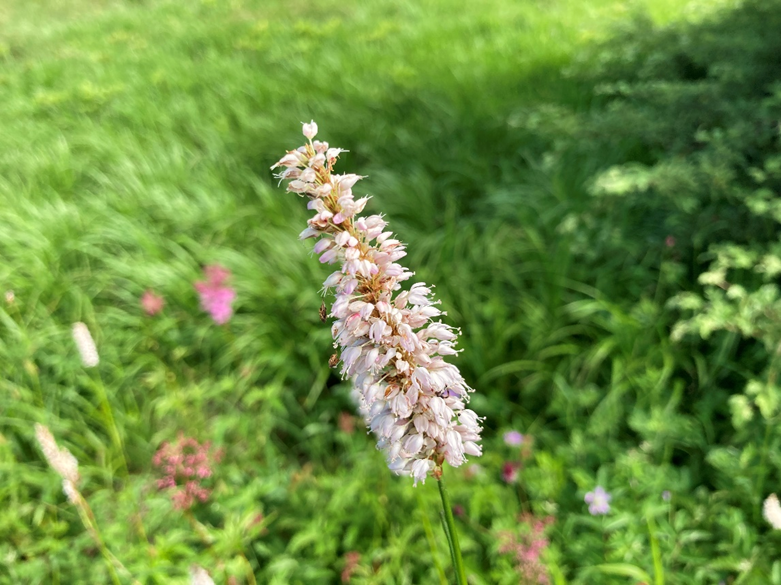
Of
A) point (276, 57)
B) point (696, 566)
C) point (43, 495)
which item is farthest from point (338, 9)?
point (696, 566)

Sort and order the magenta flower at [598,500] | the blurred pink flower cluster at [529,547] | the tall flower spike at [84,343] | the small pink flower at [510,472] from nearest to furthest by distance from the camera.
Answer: the tall flower spike at [84,343], the blurred pink flower cluster at [529,547], the magenta flower at [598,500], the small pink flower at [510,472]

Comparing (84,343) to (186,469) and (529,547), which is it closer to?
(186,469)

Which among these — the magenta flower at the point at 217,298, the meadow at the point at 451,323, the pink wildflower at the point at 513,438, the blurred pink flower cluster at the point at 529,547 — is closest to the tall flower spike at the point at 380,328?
the meadow at the point at 451,323

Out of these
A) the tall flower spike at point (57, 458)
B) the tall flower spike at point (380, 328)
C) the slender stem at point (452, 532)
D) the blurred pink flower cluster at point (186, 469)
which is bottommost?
the blurred pink flower cluster at point (186, 469)

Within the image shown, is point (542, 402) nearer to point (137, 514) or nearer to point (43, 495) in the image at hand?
point (137, 514)

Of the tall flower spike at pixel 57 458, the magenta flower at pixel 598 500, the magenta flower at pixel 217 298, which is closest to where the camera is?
the tall flower spike at pixel 57 458

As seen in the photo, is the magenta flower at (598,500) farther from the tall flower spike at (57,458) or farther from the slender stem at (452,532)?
the tall flower spike at (57,458)

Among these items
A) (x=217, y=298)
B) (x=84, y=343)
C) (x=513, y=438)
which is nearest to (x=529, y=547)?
(x=513, y=438)

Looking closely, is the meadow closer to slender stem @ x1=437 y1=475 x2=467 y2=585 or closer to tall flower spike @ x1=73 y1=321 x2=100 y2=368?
tall flower spike @ x1=73 y1=321 x2=100 y2=368

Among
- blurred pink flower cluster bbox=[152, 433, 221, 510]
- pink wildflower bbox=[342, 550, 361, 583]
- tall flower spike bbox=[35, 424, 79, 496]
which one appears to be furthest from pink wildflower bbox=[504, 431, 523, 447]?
tall flower spike bbox=[35, 424, 79, 496]
